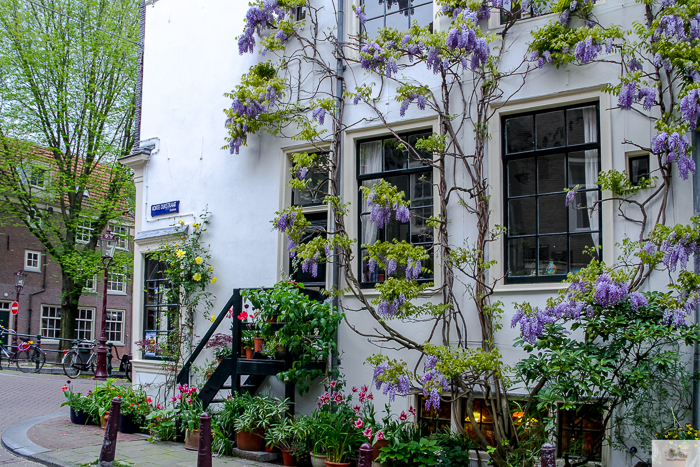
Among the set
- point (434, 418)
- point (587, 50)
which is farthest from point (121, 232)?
point (587, 50)

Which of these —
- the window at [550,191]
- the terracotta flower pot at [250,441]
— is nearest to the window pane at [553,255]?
the window at [550,191]

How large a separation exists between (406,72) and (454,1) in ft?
3.92

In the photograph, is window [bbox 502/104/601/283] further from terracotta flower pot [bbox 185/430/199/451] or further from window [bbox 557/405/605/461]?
terracotta flower pot [bbox 185/430/199/451]

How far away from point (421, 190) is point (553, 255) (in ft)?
6.75

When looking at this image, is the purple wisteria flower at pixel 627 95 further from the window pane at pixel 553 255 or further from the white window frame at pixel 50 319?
the white window frame at pixel 50 319

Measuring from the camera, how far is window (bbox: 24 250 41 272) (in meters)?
30.3

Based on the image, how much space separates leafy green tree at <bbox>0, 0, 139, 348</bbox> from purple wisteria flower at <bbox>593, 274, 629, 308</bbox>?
1985cm

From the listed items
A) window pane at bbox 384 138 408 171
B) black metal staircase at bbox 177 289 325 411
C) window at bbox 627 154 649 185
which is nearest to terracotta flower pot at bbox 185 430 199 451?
black metal staircase at bbox 177 289 325 411

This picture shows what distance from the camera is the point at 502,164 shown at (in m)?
8.09

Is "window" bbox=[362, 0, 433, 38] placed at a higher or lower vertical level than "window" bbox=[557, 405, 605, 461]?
higher

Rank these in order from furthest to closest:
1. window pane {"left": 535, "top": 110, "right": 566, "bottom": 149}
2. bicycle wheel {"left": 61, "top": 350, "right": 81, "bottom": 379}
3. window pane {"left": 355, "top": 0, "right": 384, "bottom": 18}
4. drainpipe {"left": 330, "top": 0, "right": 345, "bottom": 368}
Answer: bicycle wheel {"left": 61, "top": 350, "right": 81, "bottom": 379}, window pane {"left": 355, "top": 0, "right": 384, "bottom": 18}, drainpipe {"left": 330, "top": 0, "right": 345, "bottom": 368}, window pane {"left": 535, "top": 110, "right": 566, "bottom": 149}

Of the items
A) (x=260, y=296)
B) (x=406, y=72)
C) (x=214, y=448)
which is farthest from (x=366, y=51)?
(x=214, y=448)

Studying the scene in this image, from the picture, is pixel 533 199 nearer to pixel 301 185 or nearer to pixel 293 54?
pixel 301 185

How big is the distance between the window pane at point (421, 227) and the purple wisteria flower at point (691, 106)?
10.9ft
